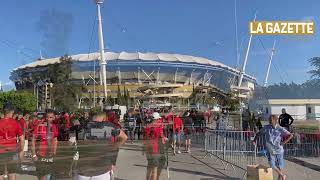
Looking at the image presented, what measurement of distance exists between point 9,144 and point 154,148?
117 inches

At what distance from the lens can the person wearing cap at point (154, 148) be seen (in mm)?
10281

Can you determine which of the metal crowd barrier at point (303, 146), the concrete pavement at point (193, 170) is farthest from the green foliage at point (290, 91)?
the concrete pavement at point (193, 170)

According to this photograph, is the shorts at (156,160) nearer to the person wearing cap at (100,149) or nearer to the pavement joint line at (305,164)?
the person wearing cap at (100,149)

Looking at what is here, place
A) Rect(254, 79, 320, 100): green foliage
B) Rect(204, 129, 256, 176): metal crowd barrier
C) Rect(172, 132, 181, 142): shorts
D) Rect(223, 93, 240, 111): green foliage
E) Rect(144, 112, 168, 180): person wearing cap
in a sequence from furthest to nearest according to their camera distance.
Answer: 1. Rect(254, 79, 320, 100): green foliage
2. Rect(223, 93, 240, 111): green foliage
3. Rect(172, 132, 181, 142): shorts
4. Rect(204, 129, 256, 176): metal crowd barrier
5. Rect(144, 112, 168, 180): person wearing cap

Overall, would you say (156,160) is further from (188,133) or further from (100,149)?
(188,133)

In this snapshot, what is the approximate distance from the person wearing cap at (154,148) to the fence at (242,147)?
314 centimetres

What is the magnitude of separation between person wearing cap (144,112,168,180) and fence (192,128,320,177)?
3.14 metres

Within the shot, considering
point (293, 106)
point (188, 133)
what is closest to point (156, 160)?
point (188, 133)

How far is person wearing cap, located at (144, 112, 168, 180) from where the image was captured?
10.3 meters

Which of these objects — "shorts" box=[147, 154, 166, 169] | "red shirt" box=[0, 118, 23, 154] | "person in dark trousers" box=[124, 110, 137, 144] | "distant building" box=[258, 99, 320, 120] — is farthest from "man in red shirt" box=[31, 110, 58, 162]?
"distant building" box=[258, 99, 320, 120]

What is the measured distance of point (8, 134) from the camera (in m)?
8.90

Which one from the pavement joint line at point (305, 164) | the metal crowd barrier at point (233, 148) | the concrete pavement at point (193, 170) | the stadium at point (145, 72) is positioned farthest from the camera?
the stadium at point (145, 72)

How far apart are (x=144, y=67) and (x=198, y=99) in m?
39.4

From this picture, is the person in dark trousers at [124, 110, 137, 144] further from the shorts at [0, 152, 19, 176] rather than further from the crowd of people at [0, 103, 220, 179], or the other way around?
the shorts at [0, 152, 19, 176]
